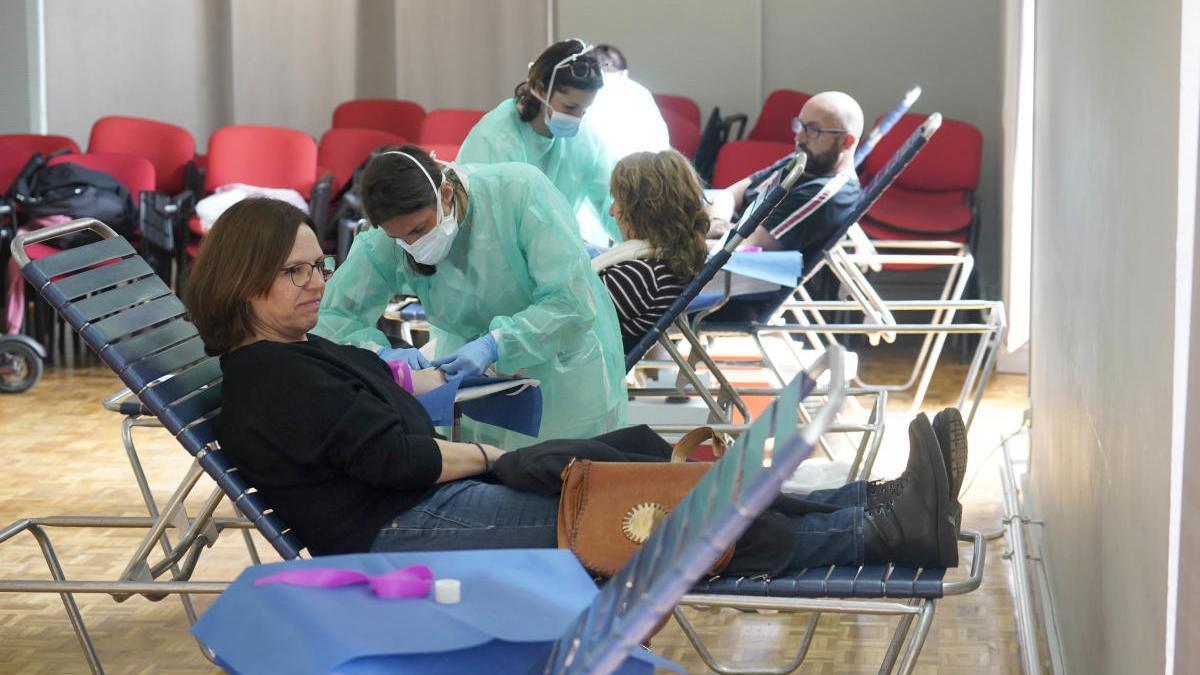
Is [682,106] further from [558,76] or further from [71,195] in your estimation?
[558,76]

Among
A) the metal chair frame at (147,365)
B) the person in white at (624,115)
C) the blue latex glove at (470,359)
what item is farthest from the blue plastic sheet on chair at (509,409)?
the person in white at (624,115)

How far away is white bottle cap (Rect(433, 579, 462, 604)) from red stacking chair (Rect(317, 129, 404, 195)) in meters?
6.16

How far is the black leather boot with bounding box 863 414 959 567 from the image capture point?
1960 millimetres

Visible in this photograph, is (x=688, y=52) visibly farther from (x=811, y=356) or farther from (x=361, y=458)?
(x=361, y=458)

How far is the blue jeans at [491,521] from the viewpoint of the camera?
2041 mm

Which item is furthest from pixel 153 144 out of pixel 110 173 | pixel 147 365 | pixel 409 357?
pixel 147 365

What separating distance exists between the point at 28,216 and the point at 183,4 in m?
2.97

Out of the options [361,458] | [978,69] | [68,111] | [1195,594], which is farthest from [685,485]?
[68,111]

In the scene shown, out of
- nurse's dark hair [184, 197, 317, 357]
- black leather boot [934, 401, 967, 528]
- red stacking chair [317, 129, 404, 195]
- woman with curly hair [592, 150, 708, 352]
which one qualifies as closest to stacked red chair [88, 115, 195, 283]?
red stacking chair [317, 129, 404, 195]

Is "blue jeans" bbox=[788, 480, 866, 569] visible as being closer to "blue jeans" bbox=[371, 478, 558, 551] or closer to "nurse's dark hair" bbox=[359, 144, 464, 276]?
"blue jeans" bbox=[371, 478, 558, 551]

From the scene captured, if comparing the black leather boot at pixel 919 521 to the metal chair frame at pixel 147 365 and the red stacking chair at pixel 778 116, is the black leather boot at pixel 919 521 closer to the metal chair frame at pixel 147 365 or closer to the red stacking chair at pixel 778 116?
the metal chair frame at pixel 147 365

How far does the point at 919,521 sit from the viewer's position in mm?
1969

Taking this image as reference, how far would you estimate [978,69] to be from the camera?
8.57m

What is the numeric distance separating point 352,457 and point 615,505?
1.11ft
